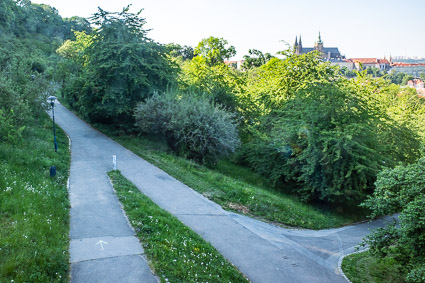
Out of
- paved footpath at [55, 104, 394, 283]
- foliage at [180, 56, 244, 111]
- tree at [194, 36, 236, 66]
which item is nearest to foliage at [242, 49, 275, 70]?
tree at [194, 36, 236, 66]

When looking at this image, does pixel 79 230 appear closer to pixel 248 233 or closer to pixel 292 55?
pixel 248 233

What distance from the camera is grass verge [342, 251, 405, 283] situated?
9758 millimetres

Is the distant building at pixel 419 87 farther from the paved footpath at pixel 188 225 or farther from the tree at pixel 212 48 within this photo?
the paved footpath at pixel 188 225

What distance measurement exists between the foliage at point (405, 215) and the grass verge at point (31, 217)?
7419 mm

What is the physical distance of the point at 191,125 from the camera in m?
19.4

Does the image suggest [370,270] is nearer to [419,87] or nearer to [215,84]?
[215,84]

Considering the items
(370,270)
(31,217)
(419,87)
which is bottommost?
(370,270)

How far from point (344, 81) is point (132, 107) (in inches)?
521

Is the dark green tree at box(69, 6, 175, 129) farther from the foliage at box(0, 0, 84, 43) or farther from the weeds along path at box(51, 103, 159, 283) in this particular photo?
the foliage at box(0, 0, 84, 43)

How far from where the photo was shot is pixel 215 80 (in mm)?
29016

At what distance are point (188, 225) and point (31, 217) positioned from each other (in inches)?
172

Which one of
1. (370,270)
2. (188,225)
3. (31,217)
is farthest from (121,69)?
Answer: (370,270)

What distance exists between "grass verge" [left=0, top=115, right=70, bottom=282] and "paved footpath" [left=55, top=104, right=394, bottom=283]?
39 centimetres

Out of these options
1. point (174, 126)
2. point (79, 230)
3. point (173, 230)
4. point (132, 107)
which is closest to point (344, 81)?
point (174, 126)
